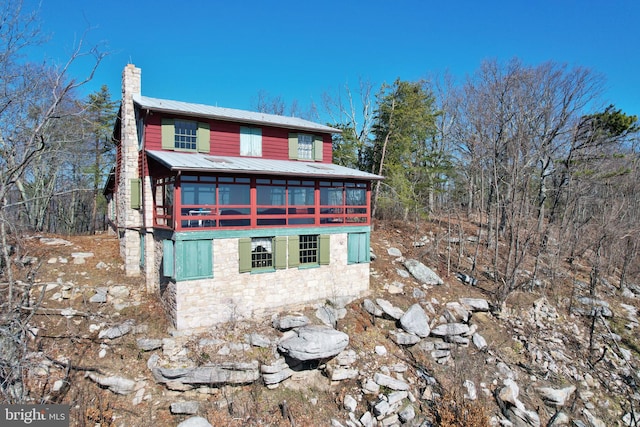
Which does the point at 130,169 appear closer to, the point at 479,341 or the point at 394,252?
the point at 394,252

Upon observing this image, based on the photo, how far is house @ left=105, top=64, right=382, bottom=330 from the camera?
12.0 meters

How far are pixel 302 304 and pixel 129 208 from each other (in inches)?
351

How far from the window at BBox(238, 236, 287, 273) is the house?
0.04m

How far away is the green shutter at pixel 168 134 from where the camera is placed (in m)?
14.1

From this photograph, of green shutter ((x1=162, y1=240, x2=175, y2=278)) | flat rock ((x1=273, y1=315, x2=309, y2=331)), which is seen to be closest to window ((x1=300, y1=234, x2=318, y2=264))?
flat rock ((x1=273, y1=315, x2=309, y2=331))

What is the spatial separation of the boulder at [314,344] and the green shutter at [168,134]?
30.3ft

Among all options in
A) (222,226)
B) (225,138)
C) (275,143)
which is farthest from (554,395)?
(225,138)

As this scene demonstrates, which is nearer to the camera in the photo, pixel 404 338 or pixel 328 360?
pixel 328 360

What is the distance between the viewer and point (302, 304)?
14.2 m

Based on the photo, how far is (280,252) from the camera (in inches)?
539

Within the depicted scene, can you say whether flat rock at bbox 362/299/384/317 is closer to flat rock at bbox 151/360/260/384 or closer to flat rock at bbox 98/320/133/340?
flat rock at bbox 151/360/260/384

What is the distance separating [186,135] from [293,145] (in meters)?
5.17

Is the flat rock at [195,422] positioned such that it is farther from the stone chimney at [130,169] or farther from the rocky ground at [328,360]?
the stone chimney at [130,169]

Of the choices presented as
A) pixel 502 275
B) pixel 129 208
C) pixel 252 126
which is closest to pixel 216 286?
pixel 129 208
